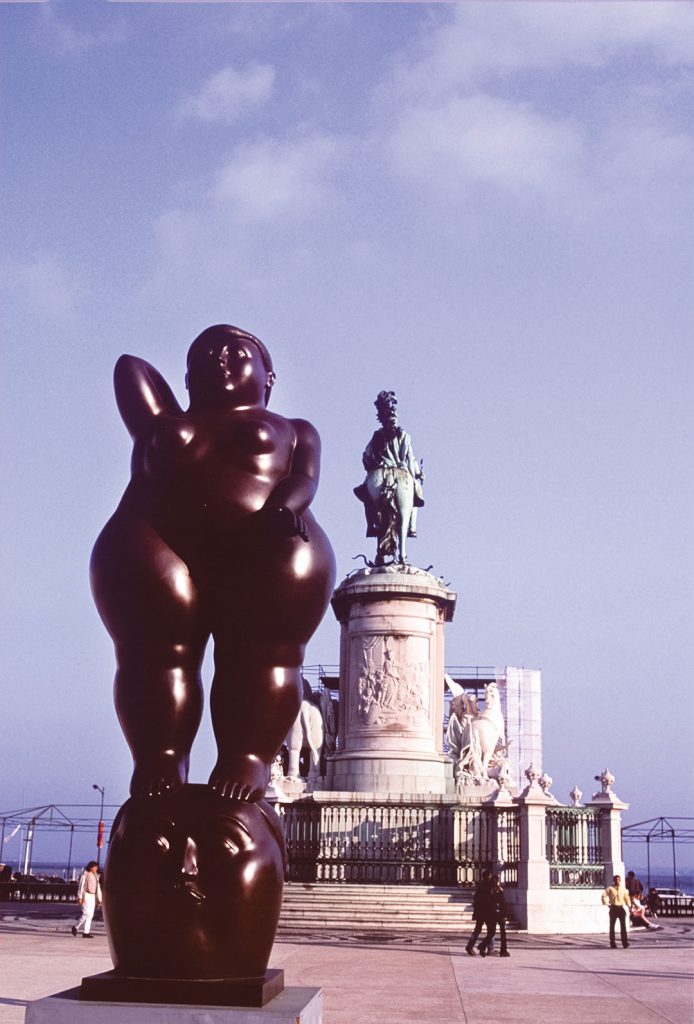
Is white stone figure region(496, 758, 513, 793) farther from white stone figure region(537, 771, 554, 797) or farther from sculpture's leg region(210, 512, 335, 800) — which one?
sculpture's leg region(210, 512, 335, 800)

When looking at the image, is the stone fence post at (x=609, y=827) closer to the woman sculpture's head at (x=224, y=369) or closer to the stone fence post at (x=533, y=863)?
the stone fence post at (x=533, y=863)

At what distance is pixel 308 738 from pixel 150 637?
23006 mm

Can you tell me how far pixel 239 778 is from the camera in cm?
595

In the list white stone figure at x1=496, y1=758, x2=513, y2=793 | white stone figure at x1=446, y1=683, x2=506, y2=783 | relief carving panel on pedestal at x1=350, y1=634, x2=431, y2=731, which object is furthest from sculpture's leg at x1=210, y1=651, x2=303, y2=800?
white stone figure at x1=446, y1=683, x2=506, y2=783

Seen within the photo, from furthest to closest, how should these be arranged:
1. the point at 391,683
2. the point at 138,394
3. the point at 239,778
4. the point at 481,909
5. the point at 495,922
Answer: the point at 391,683 < the point at 481,909 < the point at 495,922 < the point at 138,394 < the point at 239,778

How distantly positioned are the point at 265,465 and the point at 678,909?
106ft

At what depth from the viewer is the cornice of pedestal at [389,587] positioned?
26625 millimetres

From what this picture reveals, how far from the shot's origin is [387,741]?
2562cm

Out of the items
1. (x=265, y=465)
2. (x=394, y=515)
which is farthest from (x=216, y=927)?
(x=394, y=515)

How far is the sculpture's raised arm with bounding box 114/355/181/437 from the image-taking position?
21.9ft

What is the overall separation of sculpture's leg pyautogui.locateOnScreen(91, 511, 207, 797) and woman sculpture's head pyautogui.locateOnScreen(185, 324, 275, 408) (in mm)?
1017

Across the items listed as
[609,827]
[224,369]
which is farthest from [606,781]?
[224,369]

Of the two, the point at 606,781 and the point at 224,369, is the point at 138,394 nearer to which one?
the point at 224,369

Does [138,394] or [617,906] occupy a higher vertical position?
[138,394]
